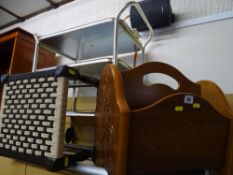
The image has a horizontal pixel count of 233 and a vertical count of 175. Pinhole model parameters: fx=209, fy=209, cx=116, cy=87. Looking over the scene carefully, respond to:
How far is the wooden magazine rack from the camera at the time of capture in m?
0.52

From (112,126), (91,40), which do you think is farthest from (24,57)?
(112,126)

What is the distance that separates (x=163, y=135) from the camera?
54 cm

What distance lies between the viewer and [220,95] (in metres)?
0.75

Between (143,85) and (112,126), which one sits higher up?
(143,85)

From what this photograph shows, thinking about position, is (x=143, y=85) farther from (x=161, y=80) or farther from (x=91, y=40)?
(x=91, y=40)

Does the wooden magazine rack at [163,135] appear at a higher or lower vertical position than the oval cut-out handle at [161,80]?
lower

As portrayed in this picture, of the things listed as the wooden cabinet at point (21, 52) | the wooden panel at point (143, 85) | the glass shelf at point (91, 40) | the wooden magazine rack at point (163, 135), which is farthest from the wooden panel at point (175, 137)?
the wooden cabinet at point (21, 52)

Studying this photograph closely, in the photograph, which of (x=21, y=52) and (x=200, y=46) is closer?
(x=200, y=46)

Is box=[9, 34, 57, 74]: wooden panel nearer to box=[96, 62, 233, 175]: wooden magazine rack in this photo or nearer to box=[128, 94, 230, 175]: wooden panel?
box=[96, 62, 233, 175]: wooden magazine rack

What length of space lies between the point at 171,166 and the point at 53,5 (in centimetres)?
→ 175

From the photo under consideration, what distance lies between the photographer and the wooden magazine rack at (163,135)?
1.70 ft

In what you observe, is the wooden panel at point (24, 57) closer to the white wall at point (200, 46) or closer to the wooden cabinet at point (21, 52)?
the wooden cabinet at point (21, 52)

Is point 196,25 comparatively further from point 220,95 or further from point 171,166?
point 171,166

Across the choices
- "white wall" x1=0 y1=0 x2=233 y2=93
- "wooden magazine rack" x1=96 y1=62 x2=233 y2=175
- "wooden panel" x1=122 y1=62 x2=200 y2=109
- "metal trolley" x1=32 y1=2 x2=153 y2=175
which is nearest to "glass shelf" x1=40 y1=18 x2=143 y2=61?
"metal trolley" x1=32 y1=2 x2=153 y2=175
